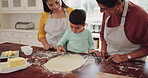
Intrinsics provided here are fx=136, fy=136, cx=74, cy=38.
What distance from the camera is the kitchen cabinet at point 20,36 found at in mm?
2901

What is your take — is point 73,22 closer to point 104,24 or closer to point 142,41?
point 104,24

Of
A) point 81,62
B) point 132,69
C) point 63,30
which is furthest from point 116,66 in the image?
point 63,30

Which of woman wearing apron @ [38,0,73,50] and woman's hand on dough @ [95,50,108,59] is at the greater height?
woman wearing apron @ [38,0,73,50]

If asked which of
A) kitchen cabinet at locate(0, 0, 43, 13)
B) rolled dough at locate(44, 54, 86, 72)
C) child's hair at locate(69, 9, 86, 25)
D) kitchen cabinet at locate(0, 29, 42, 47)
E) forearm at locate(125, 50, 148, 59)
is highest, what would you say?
kitchen cabinet at locate(0, 0, 43, 13)

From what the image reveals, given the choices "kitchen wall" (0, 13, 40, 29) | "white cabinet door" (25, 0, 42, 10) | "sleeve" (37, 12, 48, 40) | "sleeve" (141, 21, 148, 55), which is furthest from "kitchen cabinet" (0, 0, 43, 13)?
"sleeve" (141, 21, 148, 55)

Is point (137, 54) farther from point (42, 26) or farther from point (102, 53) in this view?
point (42, 26)

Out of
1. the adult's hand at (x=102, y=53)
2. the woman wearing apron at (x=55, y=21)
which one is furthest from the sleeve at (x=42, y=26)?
the adult's hand at (x=102, y=53)

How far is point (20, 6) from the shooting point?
3.04 metres

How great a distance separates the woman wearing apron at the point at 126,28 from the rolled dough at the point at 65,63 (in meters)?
0.21

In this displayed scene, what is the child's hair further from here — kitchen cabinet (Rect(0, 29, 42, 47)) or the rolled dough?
kitchen cabinet (Rect(0, 29, 42, 47))

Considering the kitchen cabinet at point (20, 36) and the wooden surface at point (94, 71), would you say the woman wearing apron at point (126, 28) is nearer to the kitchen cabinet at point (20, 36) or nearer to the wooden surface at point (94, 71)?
the wooden surface at point (94, 71)

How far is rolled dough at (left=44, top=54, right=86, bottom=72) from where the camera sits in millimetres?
860

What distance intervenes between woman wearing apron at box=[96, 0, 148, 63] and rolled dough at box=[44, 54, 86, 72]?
210 millimetres

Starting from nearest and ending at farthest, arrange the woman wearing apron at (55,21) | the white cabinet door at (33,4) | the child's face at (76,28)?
the child's face at (76,28) < the woman wearing apron at (55,21) < the white cabinet door at (33,4)
